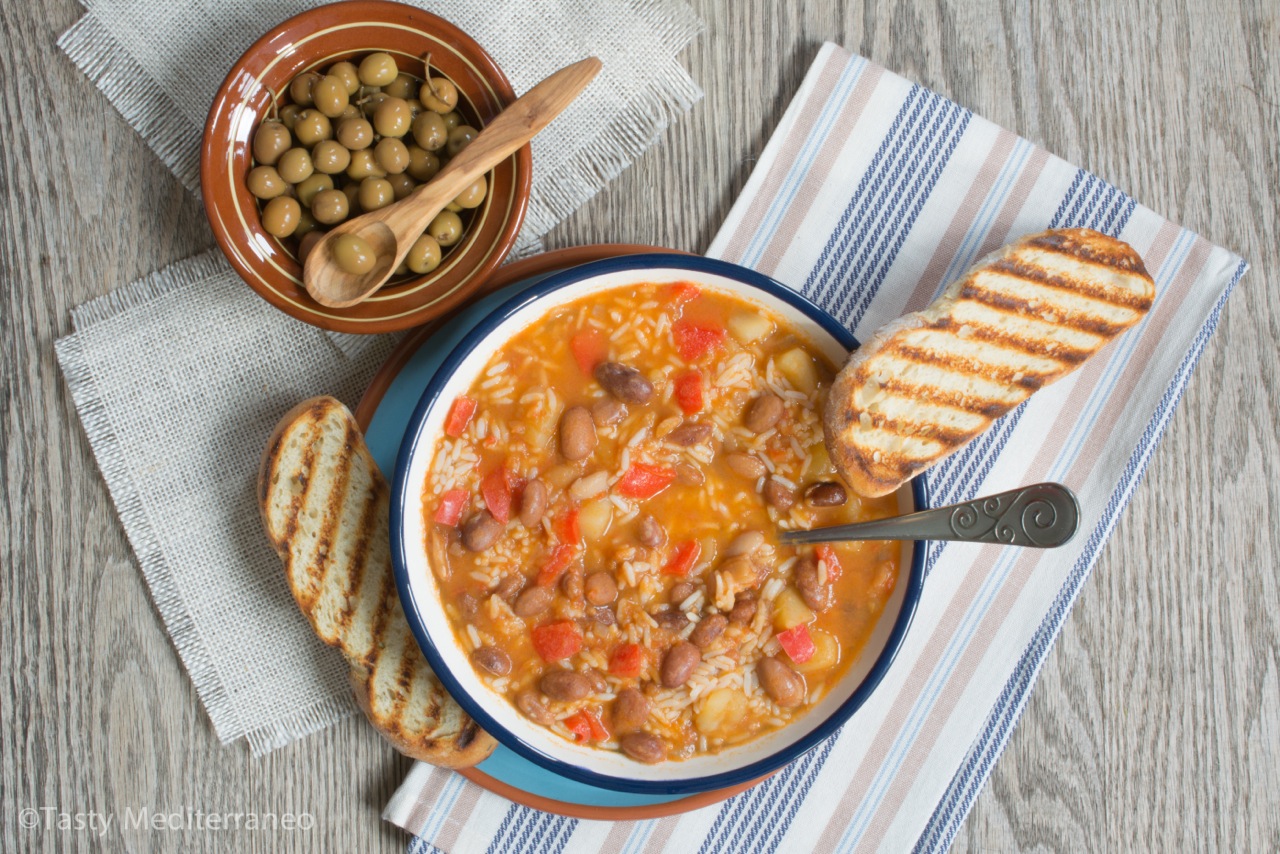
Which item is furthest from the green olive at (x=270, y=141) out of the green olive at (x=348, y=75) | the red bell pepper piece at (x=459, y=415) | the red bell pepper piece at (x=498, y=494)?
the red bell pepper piece at (x=498, y=494)

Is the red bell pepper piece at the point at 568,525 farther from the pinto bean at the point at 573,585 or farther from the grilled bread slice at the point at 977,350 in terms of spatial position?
the grilled bread slice at the point at 977,350

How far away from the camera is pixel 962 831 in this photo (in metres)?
3.45

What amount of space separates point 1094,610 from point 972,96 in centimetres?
194

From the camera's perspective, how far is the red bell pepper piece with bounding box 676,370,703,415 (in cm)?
290

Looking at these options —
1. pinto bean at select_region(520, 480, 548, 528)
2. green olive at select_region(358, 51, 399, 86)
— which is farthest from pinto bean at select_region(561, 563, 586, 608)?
green olive at select_region(358, 51, 399, 86)

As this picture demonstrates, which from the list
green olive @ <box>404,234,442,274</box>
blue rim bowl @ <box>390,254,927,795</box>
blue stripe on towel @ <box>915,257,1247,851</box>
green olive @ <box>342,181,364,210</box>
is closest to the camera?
blue rim bowl @ <box>390,254,927,795</box>

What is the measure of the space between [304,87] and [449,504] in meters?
1.35

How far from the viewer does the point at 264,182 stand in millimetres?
2832

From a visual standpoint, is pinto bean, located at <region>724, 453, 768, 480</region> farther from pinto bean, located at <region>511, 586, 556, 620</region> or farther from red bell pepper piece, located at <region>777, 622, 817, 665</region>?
pinto bean, located at <region>511, 586, 556, 620</region>

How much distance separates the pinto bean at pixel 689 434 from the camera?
2883 mm

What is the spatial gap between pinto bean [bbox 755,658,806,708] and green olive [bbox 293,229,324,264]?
1.90 metres

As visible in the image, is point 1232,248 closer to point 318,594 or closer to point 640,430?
point 640,430

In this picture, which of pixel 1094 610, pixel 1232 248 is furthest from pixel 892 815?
pixel 1232 248

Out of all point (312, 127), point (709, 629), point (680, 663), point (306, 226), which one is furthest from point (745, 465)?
point (312, 127)
